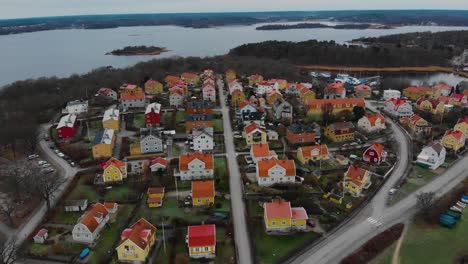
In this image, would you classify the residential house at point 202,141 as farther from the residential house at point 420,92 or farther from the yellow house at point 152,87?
the residential house at point 420,92

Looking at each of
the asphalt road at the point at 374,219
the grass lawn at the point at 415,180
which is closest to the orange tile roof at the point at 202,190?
the asphalt road at the point at 374,219

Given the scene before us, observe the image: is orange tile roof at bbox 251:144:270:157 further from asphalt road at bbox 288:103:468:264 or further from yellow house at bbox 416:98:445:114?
yellow house at bbox 416:98:445:114

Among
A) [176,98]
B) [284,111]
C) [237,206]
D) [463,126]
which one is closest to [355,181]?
[237,206]

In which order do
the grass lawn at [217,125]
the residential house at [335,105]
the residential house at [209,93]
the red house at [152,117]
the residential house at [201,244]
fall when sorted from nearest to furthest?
1. the residential house at [201,244]
2. the grass lawn at [217,125]
3. the red house at [152,117]
4. the residential house at [335,105]
5. the residential house at [209,93]

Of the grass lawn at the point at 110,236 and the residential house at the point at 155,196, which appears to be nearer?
the grass lawn at the point at 110,236

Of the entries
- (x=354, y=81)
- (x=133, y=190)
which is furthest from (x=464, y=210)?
(x=354, y=81)

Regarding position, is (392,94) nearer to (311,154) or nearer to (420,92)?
(420,92)

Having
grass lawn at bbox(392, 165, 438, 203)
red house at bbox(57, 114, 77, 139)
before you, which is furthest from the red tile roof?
red house at bbox(57, 114, 77, 139)

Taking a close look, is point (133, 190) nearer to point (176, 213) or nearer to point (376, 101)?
point (176, 213)
